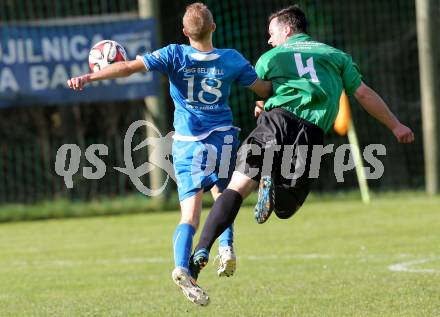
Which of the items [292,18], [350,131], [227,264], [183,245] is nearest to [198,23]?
[292,18]

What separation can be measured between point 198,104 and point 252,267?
93.4 inches

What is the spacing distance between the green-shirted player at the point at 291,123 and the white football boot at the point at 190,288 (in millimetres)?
210

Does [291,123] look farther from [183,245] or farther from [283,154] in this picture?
[183,245]

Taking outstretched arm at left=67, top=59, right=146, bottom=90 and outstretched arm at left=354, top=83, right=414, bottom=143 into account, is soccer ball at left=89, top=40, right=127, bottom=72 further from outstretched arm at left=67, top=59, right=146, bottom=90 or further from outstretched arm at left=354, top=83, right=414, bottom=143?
outstretched arm at left=354, top=83, right=414, bottom=143

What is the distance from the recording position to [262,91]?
6.86 m

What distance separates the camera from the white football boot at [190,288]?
620cm

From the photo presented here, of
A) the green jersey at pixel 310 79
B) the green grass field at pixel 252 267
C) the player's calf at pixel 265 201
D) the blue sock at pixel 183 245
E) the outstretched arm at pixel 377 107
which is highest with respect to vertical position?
the green jersey at pixel 310 79

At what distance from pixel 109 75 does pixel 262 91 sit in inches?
37.8

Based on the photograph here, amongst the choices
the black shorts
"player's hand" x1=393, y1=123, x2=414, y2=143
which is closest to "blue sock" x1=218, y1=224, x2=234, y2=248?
the black shorts

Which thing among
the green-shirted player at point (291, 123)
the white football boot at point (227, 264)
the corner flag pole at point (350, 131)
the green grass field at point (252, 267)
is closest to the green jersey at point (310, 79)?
the green-shirted player at point (291, 123)

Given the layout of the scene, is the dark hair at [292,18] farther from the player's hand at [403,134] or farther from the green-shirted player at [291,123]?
the player's hand at [403,134]

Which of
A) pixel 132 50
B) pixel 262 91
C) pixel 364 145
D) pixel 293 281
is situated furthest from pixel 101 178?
pixel 262 91

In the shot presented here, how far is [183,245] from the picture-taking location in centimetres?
662

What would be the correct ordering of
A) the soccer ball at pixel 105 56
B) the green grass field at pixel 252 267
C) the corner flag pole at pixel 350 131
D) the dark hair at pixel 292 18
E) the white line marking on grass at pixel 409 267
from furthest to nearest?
the corner flag pole at pixel 350 131 < the white line marking on grass at pixel 409 267 < the soccer ball at pixel 105 56 < the dark hair at pixel 292 18 < the green grass field at pixel 252 267
